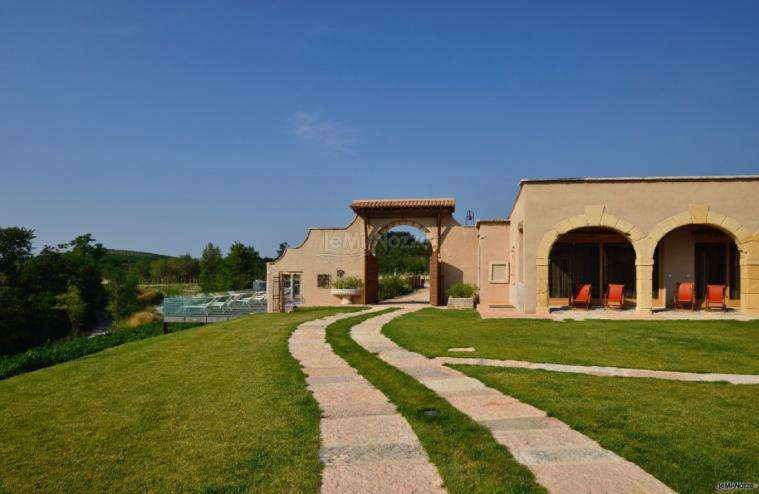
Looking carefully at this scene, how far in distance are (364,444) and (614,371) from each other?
4265mm

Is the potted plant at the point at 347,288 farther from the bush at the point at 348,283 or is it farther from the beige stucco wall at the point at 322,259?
the beige stucco wall at the point at 322,259

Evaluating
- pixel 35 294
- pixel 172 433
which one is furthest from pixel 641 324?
pixel 35 294

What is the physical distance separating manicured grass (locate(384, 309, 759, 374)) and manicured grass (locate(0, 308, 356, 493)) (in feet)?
11.4

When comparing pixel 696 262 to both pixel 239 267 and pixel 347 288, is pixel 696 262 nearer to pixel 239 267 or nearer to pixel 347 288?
pixel 347 288

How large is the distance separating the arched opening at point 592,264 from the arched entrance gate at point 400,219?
4819 millimetres

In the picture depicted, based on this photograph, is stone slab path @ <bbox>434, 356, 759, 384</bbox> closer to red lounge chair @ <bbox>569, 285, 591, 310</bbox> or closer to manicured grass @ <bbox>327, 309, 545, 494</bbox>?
manicured grass @ <bbox>327, 309, 545, 494</bbox>

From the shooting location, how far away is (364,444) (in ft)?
12.3

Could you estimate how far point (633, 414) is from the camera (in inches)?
176

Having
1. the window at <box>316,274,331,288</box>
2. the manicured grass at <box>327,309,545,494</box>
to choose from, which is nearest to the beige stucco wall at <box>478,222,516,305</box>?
the window at <box>316,274,331,288</box>

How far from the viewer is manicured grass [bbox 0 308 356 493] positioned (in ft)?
10.6

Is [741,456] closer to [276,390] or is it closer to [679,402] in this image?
[679,402]

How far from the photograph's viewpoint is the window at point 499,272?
18.2 metres

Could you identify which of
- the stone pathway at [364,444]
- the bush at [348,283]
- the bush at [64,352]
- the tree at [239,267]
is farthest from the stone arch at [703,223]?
the tree at [239,267]

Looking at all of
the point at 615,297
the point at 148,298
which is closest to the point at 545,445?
the point at 615,297
